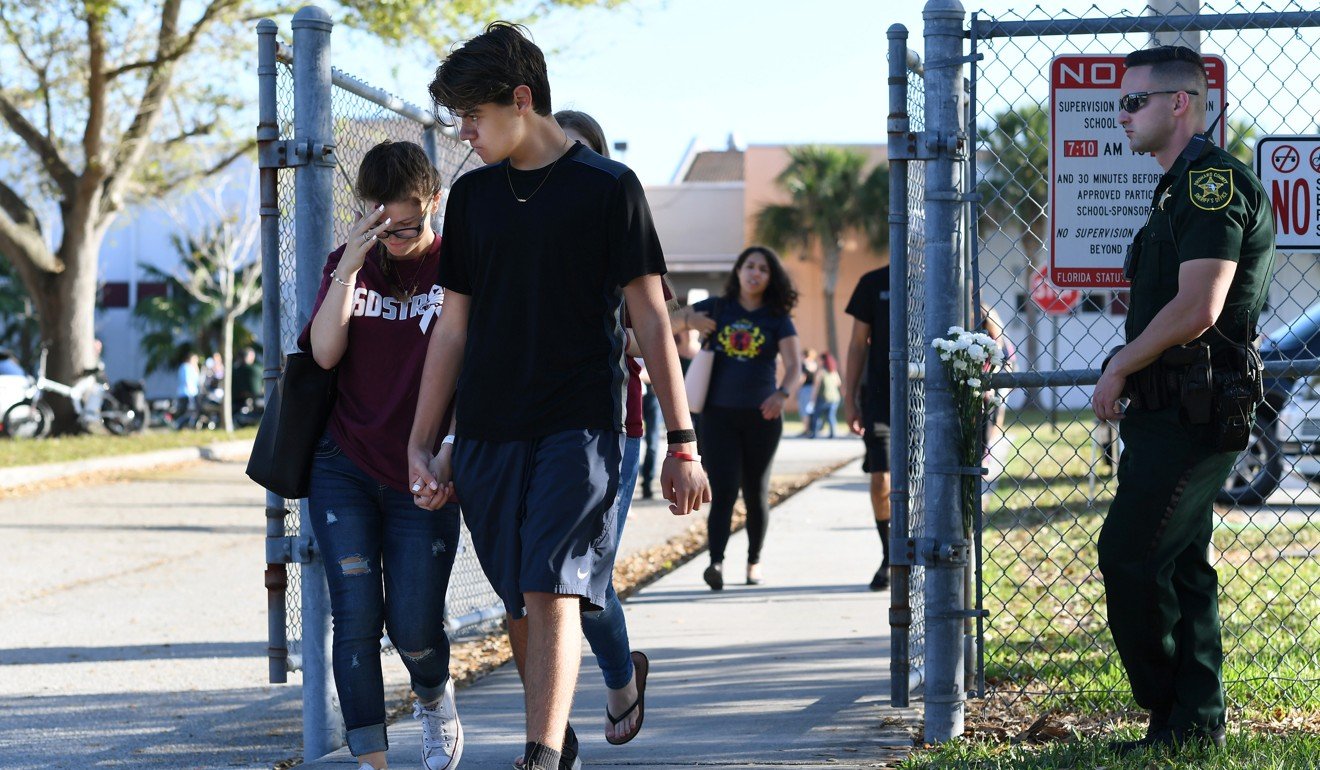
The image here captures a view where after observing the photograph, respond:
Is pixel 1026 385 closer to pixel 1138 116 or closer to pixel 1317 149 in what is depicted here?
pixel 1138 116

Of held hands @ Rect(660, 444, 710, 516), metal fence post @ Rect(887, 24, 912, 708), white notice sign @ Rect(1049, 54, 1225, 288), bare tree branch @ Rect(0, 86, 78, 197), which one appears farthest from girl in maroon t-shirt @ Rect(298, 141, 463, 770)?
bare tree branch @ Rect(0, 86, 78, 197)

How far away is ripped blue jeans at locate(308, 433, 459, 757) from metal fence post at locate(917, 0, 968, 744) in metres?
1.45

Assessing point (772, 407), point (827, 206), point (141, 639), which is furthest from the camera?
point (827, 206)

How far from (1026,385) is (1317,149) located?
1.17 metres

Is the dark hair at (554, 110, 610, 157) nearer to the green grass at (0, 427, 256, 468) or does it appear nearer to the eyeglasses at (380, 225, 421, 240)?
the eyeglasses at (380, 225, 421, 240)

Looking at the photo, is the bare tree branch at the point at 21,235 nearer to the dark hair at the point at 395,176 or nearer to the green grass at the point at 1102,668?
the green grass at the point at 1102,668

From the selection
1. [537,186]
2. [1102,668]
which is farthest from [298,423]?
[1102,668]

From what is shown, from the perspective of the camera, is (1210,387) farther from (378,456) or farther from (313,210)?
(313,210)

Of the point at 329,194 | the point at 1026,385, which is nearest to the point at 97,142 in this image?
the point at 329,194

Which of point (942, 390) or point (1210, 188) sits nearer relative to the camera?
point (1210, 188)

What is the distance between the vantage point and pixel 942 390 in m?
4.32

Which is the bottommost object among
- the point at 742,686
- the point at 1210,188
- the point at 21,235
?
the point at 742,686

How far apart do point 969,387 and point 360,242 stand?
1802mm

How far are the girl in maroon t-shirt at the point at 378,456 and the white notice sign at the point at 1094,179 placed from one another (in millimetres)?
1875
